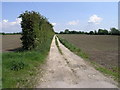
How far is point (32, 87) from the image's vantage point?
803 cm

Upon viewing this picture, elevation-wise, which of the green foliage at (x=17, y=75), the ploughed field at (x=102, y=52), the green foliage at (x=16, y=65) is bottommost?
the ploughed field at (x=102, y=52)

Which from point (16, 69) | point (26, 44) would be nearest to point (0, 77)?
point (16, 69)

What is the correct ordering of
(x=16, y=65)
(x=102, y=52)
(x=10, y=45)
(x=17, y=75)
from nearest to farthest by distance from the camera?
(x=17, y=75), (x=16, y=65), (x=102, y=52), (x=10, y=45)

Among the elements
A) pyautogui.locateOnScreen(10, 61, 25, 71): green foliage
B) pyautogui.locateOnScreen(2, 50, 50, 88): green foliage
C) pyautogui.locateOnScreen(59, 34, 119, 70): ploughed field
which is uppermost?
pyautogui.locateOnScreen(10, 61, 25, 71): green foliage

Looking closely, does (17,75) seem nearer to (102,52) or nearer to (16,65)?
(16,65)

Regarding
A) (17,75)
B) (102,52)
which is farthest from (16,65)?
(102,52)

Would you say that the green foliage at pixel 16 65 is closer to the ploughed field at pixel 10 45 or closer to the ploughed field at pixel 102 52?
the ploughed field at pixel 102 52

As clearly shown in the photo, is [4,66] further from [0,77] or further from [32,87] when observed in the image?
[32,87]

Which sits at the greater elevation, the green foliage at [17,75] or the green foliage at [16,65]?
the green foliage at [16,65]

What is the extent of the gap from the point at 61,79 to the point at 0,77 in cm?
250

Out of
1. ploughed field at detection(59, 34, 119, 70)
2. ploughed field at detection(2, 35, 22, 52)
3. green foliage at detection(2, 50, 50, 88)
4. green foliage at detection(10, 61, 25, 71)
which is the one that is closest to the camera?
green foliage at detection(2, 50, 50, 88)

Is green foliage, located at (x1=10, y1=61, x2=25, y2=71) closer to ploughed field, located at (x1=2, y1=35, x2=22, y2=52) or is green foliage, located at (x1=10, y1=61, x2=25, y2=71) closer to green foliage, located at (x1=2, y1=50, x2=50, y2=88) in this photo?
green foliage, located at (x1=2, y1=50, x2=50, y2=88)

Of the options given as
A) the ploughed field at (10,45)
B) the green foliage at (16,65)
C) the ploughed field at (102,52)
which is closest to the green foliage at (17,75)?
the green foliage at (16,65)

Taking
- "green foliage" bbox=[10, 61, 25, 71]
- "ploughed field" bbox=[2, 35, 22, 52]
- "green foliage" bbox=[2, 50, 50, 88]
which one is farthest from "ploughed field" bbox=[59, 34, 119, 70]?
"ploughed field" bbox=[2, 35, 22, 52]
